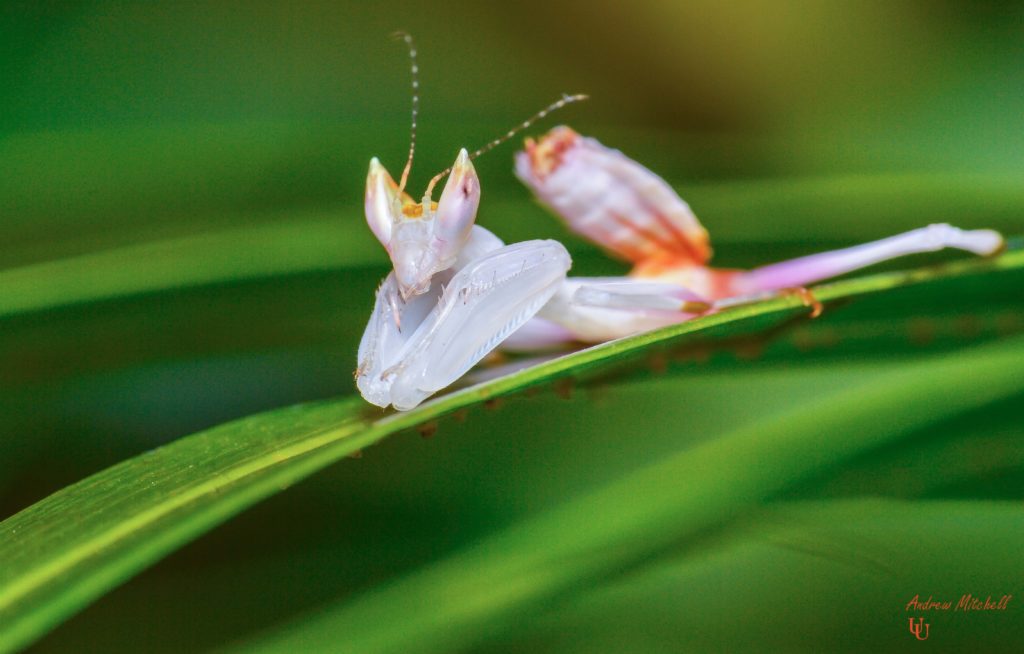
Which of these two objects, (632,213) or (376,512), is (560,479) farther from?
(632,213)

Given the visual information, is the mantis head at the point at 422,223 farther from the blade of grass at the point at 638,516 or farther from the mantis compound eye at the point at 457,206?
the blade of grass at the point at 638,516

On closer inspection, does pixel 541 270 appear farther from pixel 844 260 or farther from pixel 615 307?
pixel 844 260

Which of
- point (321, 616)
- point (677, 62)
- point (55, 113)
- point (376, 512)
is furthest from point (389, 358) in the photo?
point (677, 62)

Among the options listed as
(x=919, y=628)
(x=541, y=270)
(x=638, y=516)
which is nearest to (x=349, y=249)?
(x=541, y=270)

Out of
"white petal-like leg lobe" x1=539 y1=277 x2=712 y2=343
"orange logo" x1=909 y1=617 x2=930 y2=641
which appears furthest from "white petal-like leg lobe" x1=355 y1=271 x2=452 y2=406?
"orange logo" x1=909 y1=617 x2=930 y2=641

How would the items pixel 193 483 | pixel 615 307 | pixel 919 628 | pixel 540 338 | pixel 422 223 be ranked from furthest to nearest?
pixel 540 338
pixel 615 307
pixel 422 223
pixel 919 628
pixel 193 483

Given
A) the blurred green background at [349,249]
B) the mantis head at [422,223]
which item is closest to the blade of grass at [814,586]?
the blurred green background at [349,249]
